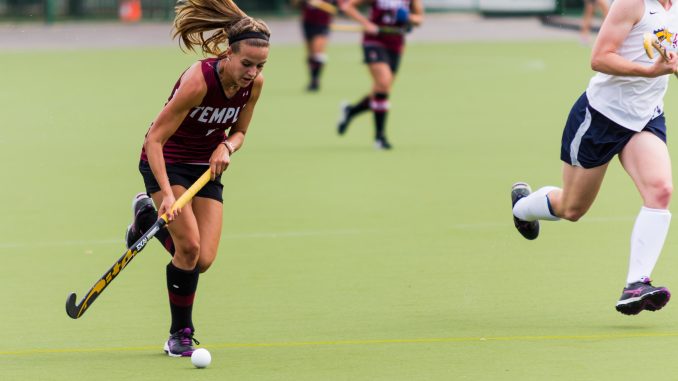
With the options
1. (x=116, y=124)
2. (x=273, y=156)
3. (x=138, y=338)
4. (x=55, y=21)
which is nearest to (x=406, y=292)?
(x=138, y=338)

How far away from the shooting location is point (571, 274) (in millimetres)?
7402

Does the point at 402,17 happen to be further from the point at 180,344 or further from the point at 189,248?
the point at 180,344

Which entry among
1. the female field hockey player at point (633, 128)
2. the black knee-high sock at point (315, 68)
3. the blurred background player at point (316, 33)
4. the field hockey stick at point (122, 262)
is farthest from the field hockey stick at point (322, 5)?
the field hockey stick at point (122, 262)

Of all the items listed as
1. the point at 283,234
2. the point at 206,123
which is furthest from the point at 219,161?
the point at 283,234

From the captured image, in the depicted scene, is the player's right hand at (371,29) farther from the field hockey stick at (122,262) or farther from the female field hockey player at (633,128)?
the field hockey stick at (122,262)

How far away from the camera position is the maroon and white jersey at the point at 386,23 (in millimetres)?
12664

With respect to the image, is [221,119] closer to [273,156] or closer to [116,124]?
[273,156]

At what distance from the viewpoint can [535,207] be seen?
717cm

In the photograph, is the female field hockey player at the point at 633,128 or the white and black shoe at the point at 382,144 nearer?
the female field hockey player at the point at 633,128

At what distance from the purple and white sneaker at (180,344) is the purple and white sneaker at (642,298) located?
72.9 inches

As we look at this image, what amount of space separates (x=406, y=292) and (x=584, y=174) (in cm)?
111

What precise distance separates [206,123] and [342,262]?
7.00 ft

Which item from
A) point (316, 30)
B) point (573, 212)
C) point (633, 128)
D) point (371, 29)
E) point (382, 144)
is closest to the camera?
point (633, 128)

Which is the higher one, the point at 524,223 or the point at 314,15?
the point at 524,223
